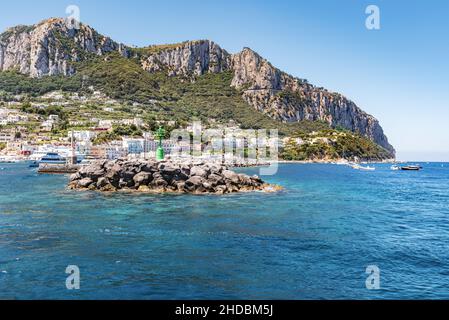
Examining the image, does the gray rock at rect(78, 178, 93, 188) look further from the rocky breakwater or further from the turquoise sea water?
the turquoise sea water

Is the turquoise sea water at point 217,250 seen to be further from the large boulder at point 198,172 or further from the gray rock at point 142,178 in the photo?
the large boulder at point 198,172

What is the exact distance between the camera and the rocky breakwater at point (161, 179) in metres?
60.8

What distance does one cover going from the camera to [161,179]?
203 feet

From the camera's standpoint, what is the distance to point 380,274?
22172 mm

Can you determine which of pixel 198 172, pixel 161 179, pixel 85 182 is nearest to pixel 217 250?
pixel 198 172

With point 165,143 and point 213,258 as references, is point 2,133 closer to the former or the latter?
point 165,143

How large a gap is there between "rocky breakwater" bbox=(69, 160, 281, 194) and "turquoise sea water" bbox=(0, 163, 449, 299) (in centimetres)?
1089

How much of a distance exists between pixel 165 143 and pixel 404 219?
495 feet

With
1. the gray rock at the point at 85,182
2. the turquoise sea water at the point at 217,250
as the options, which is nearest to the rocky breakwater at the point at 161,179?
the gray rock at the point at 85,182

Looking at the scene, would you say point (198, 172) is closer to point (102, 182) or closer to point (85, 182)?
point (102, 182)

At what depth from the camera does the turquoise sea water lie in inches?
750

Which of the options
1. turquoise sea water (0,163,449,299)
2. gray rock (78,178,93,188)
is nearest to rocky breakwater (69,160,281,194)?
→ gray rock (78,178,93,188)

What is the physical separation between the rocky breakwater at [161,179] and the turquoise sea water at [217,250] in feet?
35.7
